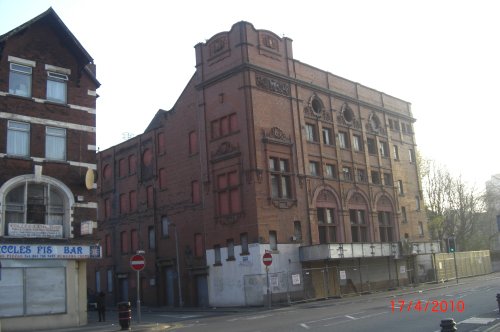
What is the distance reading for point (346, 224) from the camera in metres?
A: 44.1

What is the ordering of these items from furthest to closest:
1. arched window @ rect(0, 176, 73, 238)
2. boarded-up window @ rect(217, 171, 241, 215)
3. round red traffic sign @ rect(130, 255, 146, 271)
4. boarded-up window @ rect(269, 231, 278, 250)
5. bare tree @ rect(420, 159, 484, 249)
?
bare tree @ rect(420, 159, 484, 249) → boarded-up window @ rect(217, 171, 241, 215) → boarded-up window @ rect(269, 231, 278, 250) → arched window @ rect(0, 176, 73, 238) → round red traffic sign @ rect(130, 255, 146, 271)

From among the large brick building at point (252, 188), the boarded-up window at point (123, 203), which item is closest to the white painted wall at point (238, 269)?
the large brick building at point (252, 188)

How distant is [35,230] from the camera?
2430 centimetres

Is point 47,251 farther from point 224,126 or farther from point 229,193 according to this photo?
point 224,126

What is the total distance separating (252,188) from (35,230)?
16.5 metres

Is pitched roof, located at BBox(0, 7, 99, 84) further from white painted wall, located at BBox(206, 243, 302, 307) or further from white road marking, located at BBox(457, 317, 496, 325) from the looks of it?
white road marking, located at BBox(457, 317, 496, 325)

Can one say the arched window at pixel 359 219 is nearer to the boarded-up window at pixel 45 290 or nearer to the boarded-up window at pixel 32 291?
the boarded-up window at pixel 45 290

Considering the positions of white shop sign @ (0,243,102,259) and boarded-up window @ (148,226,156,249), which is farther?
boarded-up window @ (148,226,156,249)

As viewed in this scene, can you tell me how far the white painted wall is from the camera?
36.2 metres

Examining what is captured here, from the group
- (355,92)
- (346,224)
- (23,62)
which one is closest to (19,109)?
(23,62)

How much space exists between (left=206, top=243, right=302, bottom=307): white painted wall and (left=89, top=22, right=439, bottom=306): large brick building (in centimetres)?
7

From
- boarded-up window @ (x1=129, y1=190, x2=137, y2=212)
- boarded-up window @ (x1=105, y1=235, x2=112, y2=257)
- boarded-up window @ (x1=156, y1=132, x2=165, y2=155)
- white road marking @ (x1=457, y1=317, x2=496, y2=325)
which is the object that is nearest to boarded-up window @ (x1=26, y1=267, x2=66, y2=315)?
white road marking @ (x1=457, y1=317, x2=496, y2=325)

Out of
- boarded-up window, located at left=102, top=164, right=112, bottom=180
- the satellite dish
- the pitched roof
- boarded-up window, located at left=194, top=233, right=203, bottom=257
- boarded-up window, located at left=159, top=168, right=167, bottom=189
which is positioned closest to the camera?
the satellite dish

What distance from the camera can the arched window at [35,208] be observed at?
23844 millimetres
